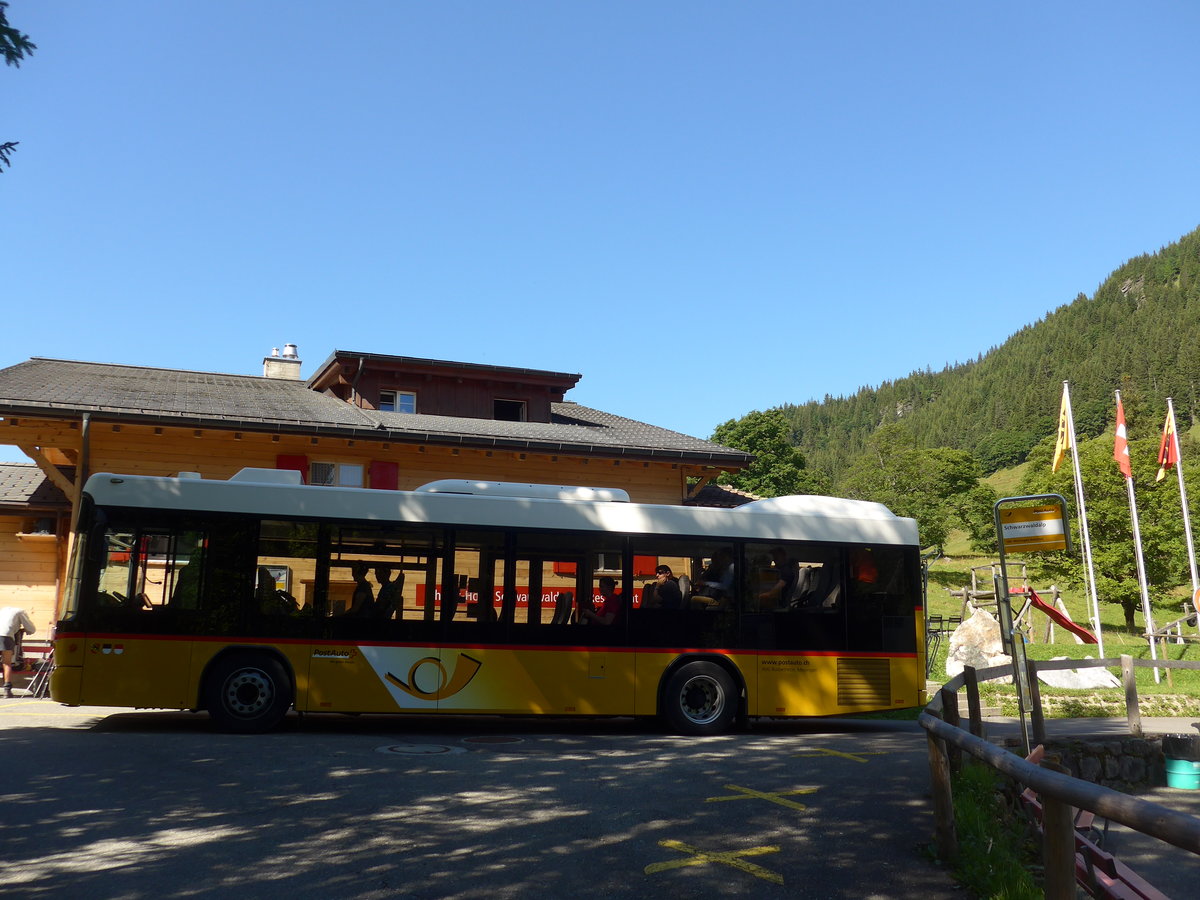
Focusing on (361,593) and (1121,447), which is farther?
(1121,447)

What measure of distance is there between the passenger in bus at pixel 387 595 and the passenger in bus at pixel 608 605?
2.33m

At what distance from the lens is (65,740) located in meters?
10.6

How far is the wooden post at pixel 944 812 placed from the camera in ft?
19.6

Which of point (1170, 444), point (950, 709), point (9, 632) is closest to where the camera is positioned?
point (950, 709)

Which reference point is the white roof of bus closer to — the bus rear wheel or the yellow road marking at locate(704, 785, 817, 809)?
the bus rear wheel

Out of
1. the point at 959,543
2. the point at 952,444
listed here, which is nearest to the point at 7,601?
the point at 959,543

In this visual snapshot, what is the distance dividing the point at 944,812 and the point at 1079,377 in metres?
156

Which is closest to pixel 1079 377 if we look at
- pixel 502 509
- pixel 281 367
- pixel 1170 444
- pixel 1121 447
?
pixel 1170 444

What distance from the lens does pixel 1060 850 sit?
4078 mm

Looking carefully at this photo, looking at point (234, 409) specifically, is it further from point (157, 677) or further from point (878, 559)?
point (878, 559)

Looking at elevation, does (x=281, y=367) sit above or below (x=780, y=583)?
above

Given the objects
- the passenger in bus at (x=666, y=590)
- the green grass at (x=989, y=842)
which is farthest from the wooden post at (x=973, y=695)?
the passenger in bus at (x=666, y=590)

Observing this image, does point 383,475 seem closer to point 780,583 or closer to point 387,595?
point 387,595

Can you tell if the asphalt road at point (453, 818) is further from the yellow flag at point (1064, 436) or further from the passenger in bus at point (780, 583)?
the yellow flag at point (1064, 436)
